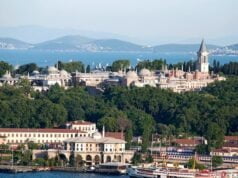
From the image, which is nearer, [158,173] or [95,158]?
[158,173]

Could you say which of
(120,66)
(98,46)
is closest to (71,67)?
(120,66)

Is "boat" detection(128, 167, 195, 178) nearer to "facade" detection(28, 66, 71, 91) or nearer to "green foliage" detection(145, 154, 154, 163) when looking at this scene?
"green foliage" detection(145, 154, 154, 163)

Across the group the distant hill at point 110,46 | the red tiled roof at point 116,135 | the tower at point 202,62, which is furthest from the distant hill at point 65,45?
the red tiled roof at point 116,135

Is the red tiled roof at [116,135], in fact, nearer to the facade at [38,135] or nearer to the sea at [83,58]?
the facade at [38,135]

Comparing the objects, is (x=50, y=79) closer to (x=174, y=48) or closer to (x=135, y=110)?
(x=135, y=110)

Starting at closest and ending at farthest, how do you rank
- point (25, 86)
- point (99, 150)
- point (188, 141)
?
1. point (99, 150)
2. point (188, 141)
3. point (25, 86)

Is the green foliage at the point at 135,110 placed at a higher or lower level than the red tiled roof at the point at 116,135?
higher

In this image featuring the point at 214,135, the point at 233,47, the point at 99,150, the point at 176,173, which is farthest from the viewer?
the point at 233,47

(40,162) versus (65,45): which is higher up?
(65,45)
